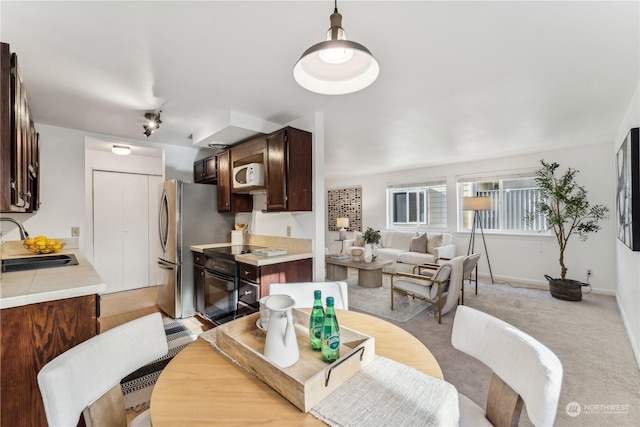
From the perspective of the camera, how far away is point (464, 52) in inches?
70.1

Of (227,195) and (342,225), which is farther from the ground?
(227,195)

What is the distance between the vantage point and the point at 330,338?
95cm

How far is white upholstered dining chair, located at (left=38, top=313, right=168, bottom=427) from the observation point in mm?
735

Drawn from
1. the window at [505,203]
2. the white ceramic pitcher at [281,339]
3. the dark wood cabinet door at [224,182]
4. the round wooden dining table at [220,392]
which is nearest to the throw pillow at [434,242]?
the window at [505,203]

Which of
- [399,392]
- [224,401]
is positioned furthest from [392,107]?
[224,401]

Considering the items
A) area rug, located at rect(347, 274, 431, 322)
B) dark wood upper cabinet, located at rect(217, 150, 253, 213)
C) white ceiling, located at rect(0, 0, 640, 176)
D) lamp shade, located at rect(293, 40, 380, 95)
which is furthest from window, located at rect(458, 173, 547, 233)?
lamp shade, located at rect(293, 40, 380, 95)

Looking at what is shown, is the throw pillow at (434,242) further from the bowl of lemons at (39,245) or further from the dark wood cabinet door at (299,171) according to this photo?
the bowl of lemons at (39,245)

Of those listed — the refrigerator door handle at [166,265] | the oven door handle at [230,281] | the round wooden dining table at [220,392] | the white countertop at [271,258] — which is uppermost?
the white countertop at [271,258]

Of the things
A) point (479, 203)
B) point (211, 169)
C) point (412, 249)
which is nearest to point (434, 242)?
point (412, 249)

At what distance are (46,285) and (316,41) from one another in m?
2.01

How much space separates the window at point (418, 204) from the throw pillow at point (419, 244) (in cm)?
66

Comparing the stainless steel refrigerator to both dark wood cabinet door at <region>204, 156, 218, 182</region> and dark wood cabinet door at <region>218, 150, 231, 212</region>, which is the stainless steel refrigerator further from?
dark wood cabinet door at <region>204, 156, 218, 182</region>

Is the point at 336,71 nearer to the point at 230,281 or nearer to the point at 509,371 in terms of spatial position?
the point at 509,371

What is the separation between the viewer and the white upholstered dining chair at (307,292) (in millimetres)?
1692
